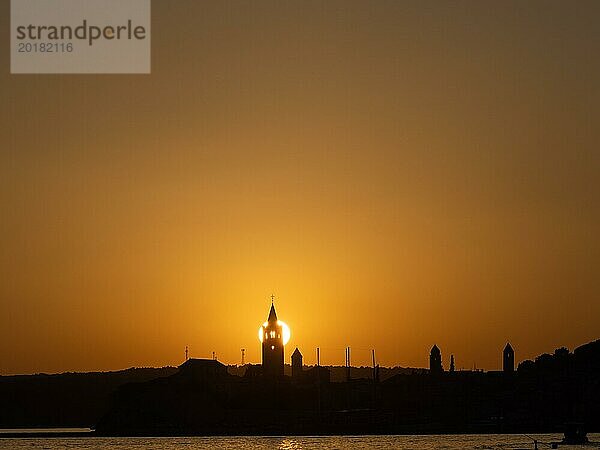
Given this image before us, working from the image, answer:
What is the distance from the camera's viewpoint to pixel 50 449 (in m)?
156

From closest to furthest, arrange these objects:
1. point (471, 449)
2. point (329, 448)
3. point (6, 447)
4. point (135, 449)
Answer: point (471, 449) → point (329, 448) → point (135, 449) → point (6, 447)

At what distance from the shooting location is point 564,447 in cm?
13412

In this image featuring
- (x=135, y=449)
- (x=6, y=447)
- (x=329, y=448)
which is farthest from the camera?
(x=6, y=447)

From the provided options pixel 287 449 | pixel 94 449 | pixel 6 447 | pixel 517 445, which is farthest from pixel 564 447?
pixel 6 447

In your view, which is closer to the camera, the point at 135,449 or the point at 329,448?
the point at 329,448

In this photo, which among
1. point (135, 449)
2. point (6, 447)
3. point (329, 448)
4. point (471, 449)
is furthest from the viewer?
point (6, 447)

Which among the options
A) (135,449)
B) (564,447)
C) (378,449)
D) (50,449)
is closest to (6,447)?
(50,449)

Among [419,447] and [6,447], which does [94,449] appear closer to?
[6,447]

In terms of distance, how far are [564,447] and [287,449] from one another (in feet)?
92.0

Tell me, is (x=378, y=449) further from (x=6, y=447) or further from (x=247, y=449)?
(x=6, y=447)

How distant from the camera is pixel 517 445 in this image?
141 m

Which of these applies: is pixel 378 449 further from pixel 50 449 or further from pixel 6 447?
pixel 6 447

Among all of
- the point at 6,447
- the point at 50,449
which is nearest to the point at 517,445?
the point at 50,449

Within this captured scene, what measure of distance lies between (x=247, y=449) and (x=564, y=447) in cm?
3312
